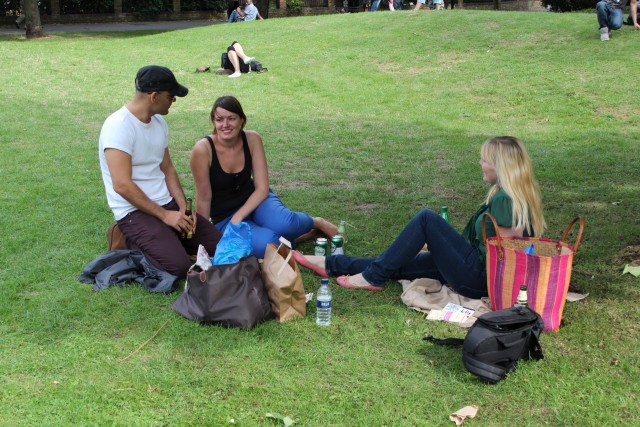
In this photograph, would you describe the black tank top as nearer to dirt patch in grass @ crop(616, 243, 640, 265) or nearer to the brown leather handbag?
the brown leather handbag

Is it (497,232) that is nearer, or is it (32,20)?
(497,232)

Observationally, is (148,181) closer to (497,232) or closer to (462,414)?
(497,232)

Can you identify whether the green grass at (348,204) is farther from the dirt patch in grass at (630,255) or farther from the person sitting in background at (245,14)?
the person sitting in background at (245,14)

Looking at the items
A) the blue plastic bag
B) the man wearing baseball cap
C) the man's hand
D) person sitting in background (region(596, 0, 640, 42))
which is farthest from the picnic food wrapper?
person sitting in background (region(596, 0, 640, 42))

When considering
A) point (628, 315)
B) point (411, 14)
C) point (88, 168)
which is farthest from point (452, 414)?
point (411, 14)

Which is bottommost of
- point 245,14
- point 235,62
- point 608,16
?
point 235,62

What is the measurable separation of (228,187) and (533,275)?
8.67 feet

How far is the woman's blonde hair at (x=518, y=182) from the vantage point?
15.6 feet

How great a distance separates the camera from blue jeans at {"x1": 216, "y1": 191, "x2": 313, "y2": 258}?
6047mm

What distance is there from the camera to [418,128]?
1134 cm

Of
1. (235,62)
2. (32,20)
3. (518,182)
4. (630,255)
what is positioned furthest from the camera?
(32,20)

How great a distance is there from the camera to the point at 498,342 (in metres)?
4.05

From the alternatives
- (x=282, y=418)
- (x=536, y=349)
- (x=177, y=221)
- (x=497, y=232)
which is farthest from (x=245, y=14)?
(x=282, y=418)

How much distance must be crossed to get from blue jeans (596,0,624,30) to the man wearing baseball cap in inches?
457
